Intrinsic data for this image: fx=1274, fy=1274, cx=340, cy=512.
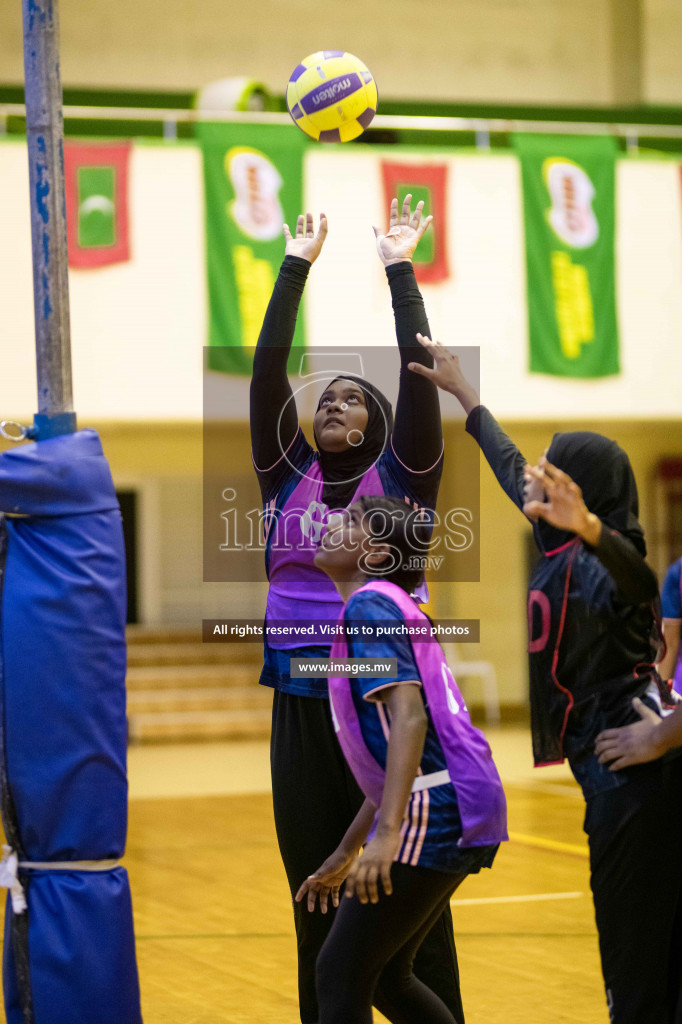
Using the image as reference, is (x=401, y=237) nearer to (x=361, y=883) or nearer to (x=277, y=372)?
(x=277, y=372)

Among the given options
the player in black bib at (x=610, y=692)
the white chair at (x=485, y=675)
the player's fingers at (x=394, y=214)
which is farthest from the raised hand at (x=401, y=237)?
the white chair at (x=485, y=675)

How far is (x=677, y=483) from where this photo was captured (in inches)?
593

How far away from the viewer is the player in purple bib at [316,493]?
3.26 meters

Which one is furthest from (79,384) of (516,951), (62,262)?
(62,262)

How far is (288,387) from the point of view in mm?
3457

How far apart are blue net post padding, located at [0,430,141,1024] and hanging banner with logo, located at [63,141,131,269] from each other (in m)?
8.03

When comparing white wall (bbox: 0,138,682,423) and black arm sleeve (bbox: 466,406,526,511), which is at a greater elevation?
white wall (bbox: 0,138,682,423)

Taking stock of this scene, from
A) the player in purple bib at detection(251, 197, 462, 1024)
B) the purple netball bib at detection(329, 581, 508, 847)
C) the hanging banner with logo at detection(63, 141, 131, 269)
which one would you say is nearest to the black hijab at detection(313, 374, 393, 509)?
the player in purple bib at detection(251, 197, 462, 1024)

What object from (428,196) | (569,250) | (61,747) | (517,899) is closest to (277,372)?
(61,747)

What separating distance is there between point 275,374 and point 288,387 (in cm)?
6

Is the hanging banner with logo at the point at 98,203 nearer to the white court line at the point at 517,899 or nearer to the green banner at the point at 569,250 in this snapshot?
the green banner at the point at 569,250

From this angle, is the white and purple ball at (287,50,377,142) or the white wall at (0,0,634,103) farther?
the white wall at (0,0,634,103)

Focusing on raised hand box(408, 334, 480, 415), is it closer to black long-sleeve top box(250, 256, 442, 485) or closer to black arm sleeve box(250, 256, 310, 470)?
black long-sleeve top box(250, 256, 442, 485)

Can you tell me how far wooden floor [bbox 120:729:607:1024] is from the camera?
4.52 m
